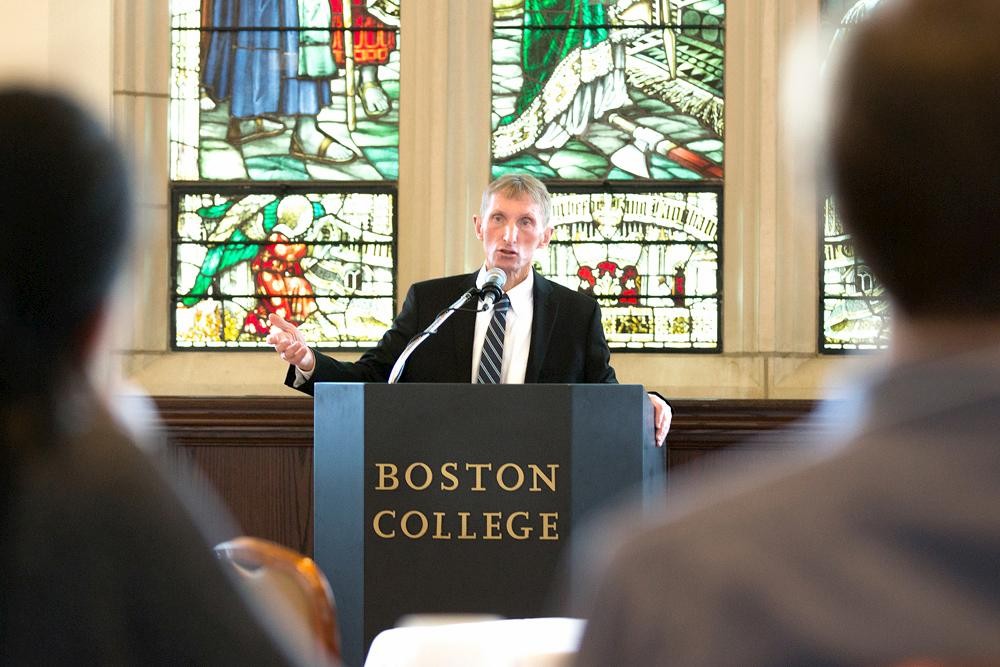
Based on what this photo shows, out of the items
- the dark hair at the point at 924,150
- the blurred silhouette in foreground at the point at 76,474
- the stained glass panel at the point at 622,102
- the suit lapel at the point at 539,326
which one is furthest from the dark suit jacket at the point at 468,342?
the dark hair at the point at 924,150

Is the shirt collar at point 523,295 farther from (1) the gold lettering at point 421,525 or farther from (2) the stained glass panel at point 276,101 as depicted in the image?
(2) the stained glass panel at point 276,101

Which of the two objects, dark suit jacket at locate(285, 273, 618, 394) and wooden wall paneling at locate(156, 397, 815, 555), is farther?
wooden wall paneling at locate(156, 397, 815, 555)

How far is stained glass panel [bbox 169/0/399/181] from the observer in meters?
5.48

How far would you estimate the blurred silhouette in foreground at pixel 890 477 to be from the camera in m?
0.59

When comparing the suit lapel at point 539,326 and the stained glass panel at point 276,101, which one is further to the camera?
the stained glass panel at point 276,101

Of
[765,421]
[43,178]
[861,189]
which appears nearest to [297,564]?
[43,178]

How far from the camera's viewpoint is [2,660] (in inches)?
33.3

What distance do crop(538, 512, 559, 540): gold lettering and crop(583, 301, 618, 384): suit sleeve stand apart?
0.95 meters

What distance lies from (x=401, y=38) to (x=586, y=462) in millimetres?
2955

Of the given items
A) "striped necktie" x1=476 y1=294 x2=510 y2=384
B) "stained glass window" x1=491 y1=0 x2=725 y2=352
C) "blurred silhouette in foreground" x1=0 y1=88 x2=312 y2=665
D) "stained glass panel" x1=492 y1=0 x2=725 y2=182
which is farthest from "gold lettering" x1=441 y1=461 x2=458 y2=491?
"stained glass panel" x1=492 y1=0 x2=725 y2=182

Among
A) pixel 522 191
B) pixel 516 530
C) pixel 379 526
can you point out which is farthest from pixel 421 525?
pixel 522 191

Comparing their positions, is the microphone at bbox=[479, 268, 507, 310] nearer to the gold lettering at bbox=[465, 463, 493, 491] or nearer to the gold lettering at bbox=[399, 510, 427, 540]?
the gold lettering at bbox=[465, 463, 493, 491]

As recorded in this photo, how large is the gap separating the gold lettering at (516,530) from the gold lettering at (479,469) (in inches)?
3.3

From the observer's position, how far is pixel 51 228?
824 mm
